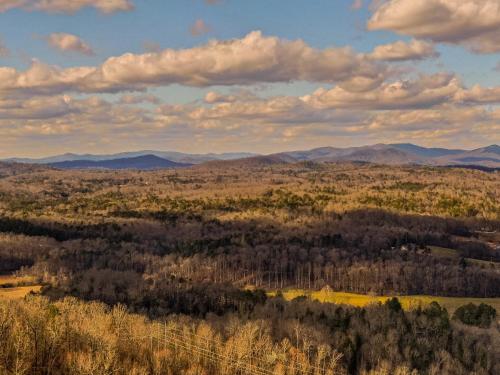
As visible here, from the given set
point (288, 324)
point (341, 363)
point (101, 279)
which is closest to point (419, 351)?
point (341, 363)

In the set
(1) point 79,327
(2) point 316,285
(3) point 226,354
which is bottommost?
(2) point 316,285

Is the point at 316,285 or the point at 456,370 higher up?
the point at 456,370

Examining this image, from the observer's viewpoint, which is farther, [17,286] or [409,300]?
[17,286]

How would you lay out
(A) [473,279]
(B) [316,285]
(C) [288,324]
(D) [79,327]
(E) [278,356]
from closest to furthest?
1. (D) [79,327]
2. (E) [278,356]
3. (C) [288,324]
4. (A) [473,279]
5. (B) [316,285]

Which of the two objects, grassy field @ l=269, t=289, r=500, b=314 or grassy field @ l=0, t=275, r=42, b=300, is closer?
grassy field @ l=269, t=289, r=500, b=314

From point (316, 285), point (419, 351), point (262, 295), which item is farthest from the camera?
point (316, 285)

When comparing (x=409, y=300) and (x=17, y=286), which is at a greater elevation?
(x=409, y=300)

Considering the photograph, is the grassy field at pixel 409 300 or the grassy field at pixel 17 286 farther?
the grassy field at pixel 17 286

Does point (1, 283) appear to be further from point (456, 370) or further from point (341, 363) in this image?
point (456, 370)

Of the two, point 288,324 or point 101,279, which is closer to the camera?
point 288,324

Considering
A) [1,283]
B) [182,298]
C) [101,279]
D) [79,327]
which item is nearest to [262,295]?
[182,298]
